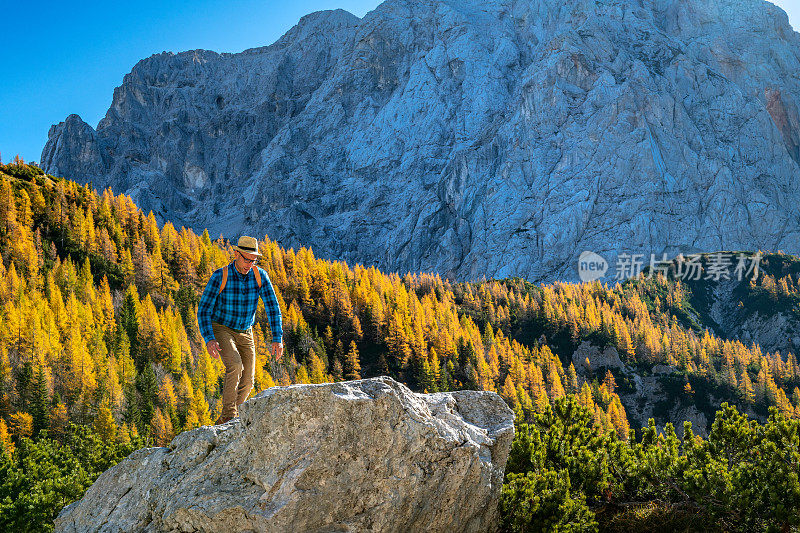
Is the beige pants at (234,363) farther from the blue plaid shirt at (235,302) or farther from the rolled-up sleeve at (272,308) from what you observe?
the rolled-up sleeve at (272,308)

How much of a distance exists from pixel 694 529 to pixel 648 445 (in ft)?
10.2

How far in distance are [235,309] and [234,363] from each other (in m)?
1.11

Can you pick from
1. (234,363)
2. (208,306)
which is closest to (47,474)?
(234,363)

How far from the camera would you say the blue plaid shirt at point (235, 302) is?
11.2 metres

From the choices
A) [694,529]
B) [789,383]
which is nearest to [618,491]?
[694,529]

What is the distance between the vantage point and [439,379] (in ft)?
360

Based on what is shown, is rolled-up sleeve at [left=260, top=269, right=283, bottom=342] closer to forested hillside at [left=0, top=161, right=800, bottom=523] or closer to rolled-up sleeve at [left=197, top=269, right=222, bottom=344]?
rolled-up sleeve at [left=197, top=269, right=222, bottom=344]

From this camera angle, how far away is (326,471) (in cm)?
874

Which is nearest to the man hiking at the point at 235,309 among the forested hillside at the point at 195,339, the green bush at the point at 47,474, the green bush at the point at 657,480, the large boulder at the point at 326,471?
the large boulder at the point at 326,471

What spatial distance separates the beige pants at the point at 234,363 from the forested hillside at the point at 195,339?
40651mm

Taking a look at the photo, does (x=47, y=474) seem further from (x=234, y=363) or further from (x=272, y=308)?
(x=272, y=308)

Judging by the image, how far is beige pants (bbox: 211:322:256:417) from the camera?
1137 cm

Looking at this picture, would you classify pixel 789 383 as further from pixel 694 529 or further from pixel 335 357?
pixel 694 529

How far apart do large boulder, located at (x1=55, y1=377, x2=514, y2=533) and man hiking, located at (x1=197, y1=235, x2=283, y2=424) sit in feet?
4.64
